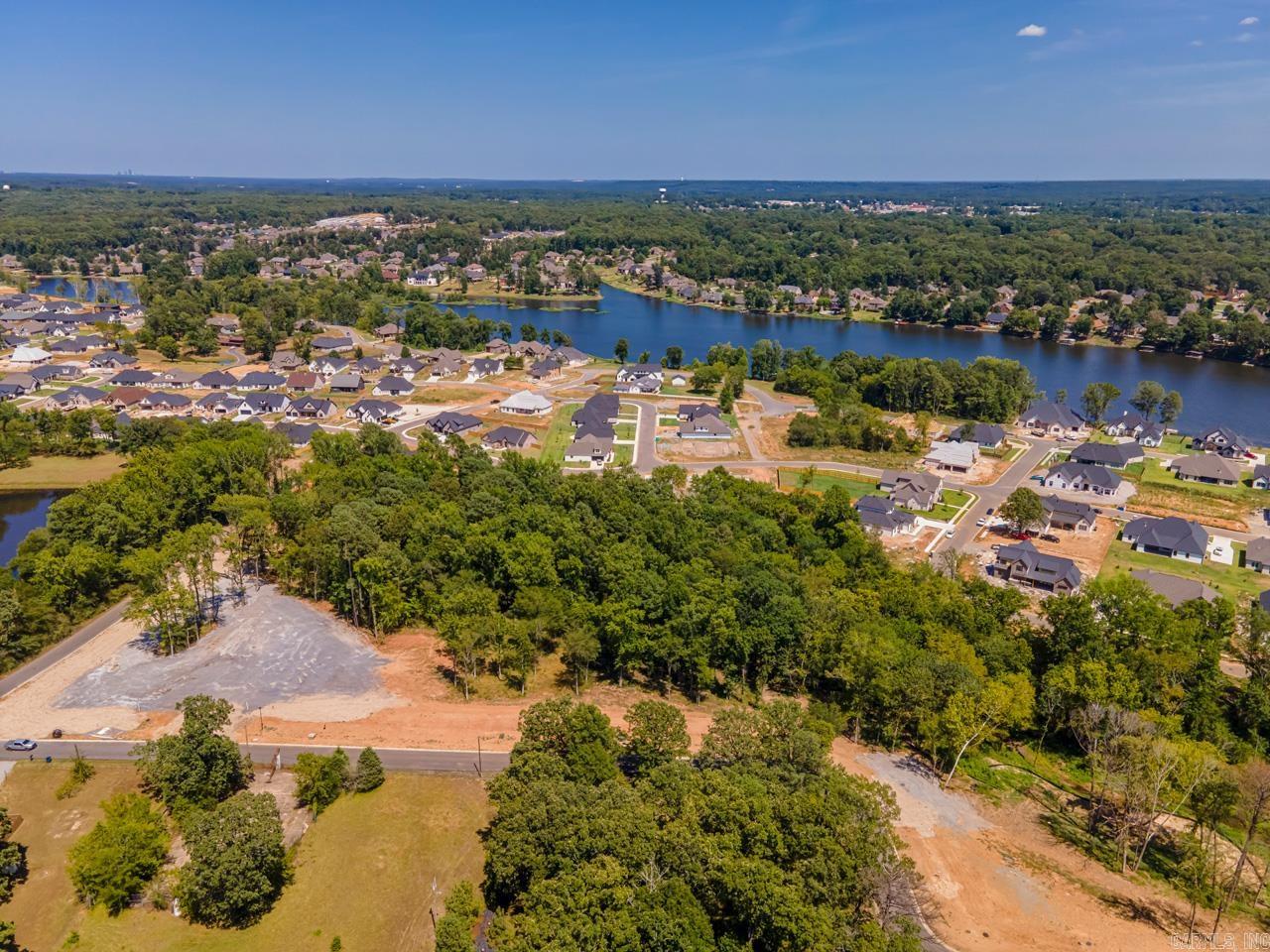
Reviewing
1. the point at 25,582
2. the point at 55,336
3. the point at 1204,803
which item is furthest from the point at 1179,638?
the point at 55,336

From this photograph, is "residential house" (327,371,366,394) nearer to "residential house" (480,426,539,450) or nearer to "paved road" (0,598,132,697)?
"residential house" (480,426,539,450)

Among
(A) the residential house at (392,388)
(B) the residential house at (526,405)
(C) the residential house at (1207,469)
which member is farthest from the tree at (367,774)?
(C) the residential house at (1207,469)

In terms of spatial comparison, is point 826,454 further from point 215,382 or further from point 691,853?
point 215,382

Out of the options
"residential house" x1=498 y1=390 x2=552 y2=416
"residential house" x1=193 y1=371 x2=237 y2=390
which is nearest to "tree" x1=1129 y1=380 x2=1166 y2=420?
"residential house" x1=498 y1=390 x2=552 y2=416

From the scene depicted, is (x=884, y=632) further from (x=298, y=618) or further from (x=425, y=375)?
(x=425, y=375)

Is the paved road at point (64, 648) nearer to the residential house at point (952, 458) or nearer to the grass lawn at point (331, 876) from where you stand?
the grass lawn at point (331, 876)

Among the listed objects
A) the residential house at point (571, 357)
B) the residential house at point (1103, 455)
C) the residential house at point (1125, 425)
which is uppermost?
the residential house at point (571, 357)
